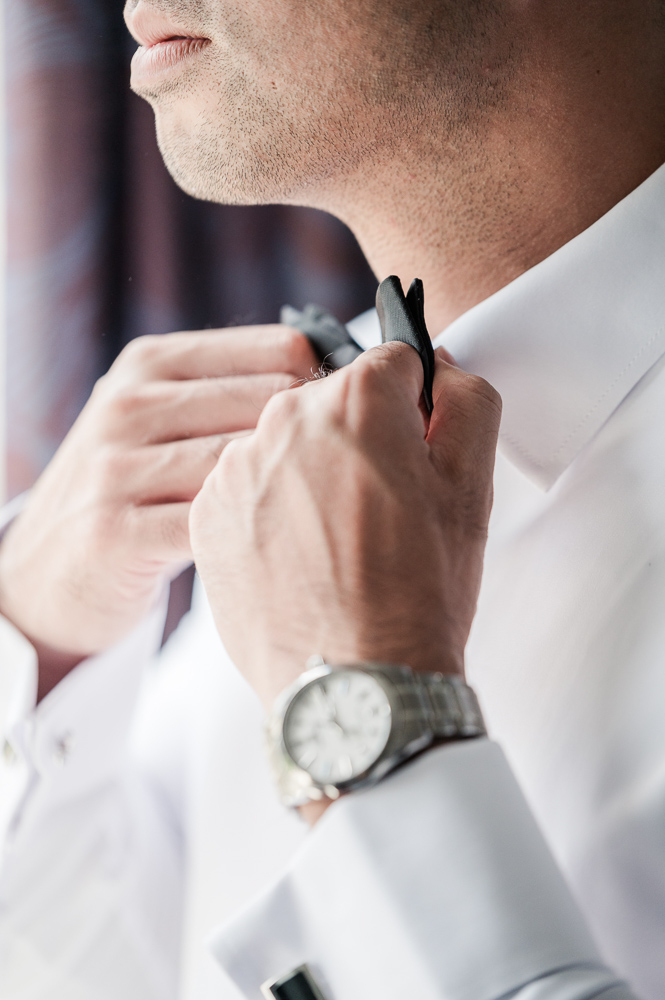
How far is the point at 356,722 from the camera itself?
1.22ft

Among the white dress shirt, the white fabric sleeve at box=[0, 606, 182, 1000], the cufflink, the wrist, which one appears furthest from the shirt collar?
the white fabric sleeve at box=[0, 606, 182, 1000]

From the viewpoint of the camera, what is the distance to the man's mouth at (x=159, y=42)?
53cm

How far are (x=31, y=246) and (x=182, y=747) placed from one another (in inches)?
21.7

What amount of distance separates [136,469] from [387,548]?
311mm

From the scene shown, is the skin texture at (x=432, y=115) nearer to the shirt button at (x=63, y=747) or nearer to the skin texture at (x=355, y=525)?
the skin texture at (x=355, y=525)

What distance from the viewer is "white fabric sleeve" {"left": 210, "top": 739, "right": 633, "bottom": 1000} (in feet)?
1.17

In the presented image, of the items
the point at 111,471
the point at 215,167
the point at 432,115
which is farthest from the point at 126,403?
the point at 432,115

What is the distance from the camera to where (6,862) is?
744 mm

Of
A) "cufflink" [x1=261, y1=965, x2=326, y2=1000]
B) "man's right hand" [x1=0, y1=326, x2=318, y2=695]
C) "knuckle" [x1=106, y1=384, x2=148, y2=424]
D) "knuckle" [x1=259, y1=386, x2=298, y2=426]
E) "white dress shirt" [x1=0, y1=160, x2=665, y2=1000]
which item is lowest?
"cufflink" [x1=261, y1=965, x2=326, y2=1000]

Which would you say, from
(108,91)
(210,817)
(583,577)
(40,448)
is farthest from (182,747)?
(108,91)

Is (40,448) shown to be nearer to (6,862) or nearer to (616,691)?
(6,862)

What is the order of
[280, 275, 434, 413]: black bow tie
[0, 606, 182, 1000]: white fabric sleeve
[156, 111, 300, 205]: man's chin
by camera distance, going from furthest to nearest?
[0, 606, 182, 1000]: white fabric sleeve, [156, 111, 300, 205]: man's chin, [280, 275, 434, 413]: black bow tie

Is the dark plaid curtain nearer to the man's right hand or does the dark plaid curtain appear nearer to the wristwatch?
the man's right hand

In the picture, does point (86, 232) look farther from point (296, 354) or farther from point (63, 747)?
point (63, 747)
